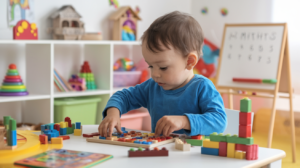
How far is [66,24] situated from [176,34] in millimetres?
1896

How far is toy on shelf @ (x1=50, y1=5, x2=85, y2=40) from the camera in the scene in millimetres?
2729

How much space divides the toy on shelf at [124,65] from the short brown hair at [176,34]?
1.94m

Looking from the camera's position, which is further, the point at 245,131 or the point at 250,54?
the point at 250,54

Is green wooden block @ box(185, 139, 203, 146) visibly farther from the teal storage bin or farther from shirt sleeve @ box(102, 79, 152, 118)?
the teal storage bin

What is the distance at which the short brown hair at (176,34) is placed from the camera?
1175 mm

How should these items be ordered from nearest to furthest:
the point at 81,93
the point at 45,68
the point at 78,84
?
the point at 45,68 < the point at 81,93 < the point at 78,84

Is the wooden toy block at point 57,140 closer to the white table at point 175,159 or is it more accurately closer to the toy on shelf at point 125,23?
the white table at point 175,159

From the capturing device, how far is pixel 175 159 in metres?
0.87

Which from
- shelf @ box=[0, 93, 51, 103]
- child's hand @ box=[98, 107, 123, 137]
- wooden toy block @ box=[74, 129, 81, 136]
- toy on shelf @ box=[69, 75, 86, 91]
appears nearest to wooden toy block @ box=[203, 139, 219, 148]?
child's hand @ box=[98, 107, 123, 137]

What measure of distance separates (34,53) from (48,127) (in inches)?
62.6

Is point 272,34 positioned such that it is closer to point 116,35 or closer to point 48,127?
point 116,35

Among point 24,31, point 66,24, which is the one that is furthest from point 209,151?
point 66,24

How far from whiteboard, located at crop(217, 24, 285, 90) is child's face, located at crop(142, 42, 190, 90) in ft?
5.50

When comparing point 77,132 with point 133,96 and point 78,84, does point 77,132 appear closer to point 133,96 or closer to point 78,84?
point 133,96
